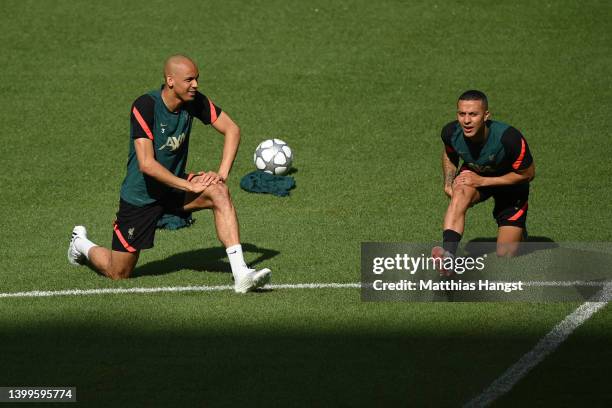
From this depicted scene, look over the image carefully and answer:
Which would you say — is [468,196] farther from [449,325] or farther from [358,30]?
[358,30]

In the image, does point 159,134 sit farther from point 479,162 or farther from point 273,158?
point 273,158

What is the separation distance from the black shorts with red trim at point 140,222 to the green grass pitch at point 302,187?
0.43 meters

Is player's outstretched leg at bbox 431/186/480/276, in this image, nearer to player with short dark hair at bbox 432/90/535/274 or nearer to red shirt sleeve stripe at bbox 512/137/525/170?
player with short dark hair at bbox 432/90/535/274

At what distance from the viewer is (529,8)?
71.9ft

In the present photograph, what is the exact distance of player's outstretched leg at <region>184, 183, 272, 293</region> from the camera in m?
9.76

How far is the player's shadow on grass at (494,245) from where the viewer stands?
11602 millimetres

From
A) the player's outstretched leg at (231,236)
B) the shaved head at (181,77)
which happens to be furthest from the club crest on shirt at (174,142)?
the player's outstretched leg at (231,236)

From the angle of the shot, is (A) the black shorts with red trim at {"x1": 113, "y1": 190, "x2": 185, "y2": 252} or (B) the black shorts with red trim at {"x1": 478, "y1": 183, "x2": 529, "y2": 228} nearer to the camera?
(A) the black shorts with red trim at {"x1": 113, "y1": 190, "x2": 185, "y2": 252}

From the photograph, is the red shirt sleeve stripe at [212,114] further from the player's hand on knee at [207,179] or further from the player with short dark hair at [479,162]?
the player with short dark hair at [479,162]

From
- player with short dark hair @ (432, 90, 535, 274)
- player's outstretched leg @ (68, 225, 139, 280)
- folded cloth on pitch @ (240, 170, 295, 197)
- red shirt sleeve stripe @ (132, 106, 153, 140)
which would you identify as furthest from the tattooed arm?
folded cloth on pitch @ (240, 170, 295, 197)

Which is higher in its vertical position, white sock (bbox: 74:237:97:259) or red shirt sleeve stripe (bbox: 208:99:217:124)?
red shirt sleeve stripe (bbox: 208:99:217:124)

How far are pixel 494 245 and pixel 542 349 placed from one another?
3825mm

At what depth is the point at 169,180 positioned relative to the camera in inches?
396

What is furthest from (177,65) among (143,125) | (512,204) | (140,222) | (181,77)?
(512,204)
